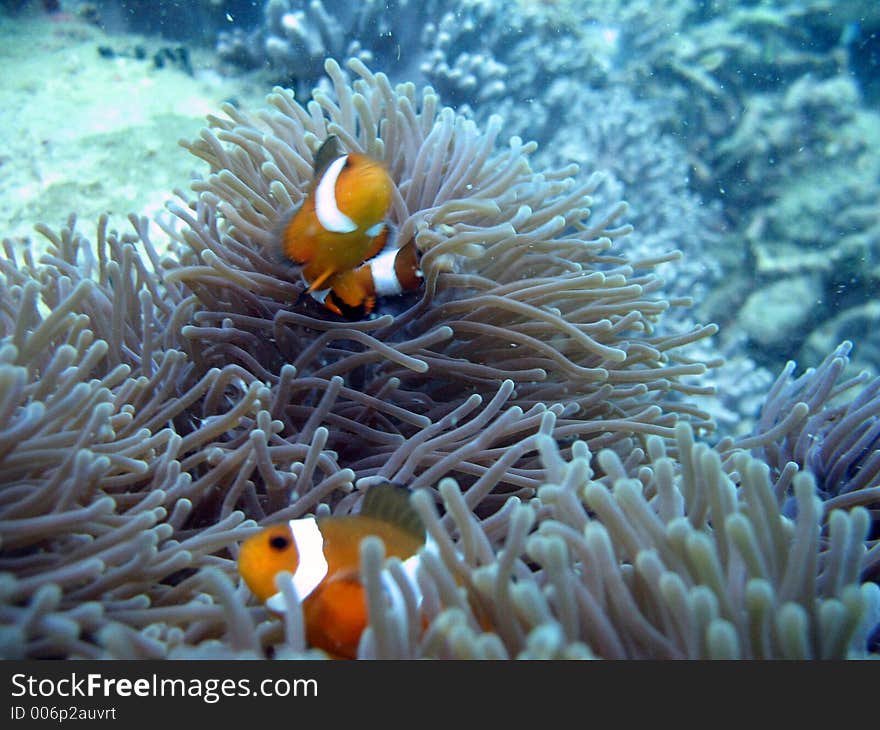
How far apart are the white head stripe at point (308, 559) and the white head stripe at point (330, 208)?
2.56ft

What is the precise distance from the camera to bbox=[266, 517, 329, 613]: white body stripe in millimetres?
1096

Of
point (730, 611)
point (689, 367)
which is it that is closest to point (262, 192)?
point (689, 367)

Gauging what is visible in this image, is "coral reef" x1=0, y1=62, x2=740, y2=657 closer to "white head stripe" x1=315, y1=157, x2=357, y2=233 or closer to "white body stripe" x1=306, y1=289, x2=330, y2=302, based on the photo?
"white body stripe" x1=306, y1=289, x2=330, y2=302

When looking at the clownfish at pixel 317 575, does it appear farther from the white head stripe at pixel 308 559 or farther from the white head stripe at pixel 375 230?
the white head stripe at pixel 375 230

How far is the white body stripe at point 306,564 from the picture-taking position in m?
1.10

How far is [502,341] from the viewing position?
82.5 inches

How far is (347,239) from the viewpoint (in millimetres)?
1646

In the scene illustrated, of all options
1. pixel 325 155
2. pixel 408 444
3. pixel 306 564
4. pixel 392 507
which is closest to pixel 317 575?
pixel 306 564

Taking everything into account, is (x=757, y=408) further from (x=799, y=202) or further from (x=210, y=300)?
(x=210, y=300)

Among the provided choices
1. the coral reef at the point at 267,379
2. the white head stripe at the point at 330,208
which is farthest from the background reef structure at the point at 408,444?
the white head stripe at the point at 330,208

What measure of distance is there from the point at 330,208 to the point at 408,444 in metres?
0.62

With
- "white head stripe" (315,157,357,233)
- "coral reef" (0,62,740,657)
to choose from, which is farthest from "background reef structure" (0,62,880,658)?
"white head stripe" (315,157,357,233)

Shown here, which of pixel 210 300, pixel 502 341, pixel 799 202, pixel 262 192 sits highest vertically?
pixel 799 202
